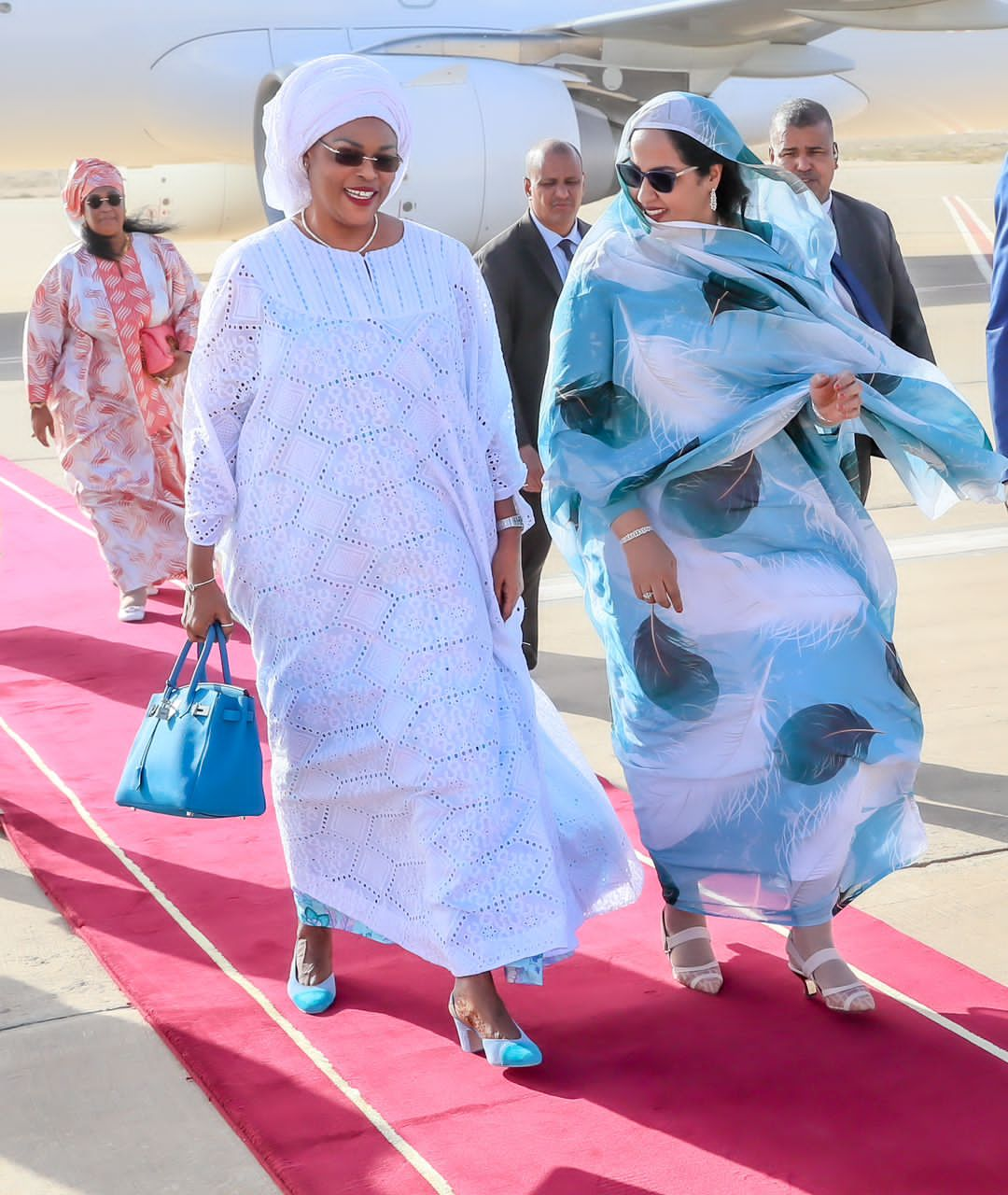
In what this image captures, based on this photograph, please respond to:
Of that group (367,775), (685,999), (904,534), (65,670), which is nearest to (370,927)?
(367,775)

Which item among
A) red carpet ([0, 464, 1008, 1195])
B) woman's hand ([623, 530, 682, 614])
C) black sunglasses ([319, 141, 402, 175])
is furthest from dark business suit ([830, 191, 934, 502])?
black sunglasses ([319, 141, 402, 175])

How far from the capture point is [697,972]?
3.15m

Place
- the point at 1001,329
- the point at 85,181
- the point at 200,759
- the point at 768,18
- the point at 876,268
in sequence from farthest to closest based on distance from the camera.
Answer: the point at 768,18
the point at 85,181
the point at 876,268
the point at 1001,329
the point at 200,759

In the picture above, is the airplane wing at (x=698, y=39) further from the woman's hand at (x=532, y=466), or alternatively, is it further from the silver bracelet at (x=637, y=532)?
the silver bracelet at (x=637, y=532)

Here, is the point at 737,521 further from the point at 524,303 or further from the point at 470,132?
the point at 470,132

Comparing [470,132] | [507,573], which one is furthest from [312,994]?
[470,132]

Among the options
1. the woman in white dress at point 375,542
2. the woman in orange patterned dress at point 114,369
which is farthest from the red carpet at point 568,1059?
the woman in orange patterned dress at point 114,369

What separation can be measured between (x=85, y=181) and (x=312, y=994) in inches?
153

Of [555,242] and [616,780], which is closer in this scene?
[616,780]

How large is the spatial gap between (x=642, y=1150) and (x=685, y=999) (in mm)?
565

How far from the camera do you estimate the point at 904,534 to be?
708 cm

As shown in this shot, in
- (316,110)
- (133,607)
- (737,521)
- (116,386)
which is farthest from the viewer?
(116,386)

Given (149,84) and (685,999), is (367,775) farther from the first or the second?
(149,84)

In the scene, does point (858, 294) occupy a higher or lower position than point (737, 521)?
higher
